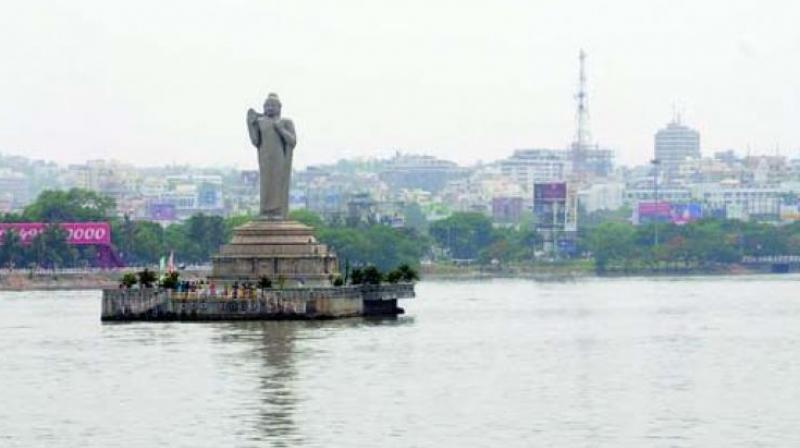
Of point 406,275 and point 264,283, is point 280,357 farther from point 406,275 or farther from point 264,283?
point 406,275

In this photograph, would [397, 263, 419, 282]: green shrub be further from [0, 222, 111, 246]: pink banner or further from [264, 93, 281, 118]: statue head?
[0, 222, 111, 246]: pink banner

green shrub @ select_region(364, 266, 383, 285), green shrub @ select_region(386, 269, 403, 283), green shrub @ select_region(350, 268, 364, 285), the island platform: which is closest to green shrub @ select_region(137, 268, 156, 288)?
the island platform

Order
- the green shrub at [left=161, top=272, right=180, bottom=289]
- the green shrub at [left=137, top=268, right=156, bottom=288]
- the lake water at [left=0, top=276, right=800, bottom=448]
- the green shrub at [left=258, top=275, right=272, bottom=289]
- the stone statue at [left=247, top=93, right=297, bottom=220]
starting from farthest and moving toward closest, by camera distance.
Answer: the stone statue at [left=247, top=93, right=297, bottom=220]
the green shrub at [left=137, top=268, right=156, bottom=288]
the green shrub at [left=161, top=272, right=180, bottom=289]
the green shrub at [left=258, top=275, right=272, bottom=289]
the lake water at [left=0, top=276, right=800, bottom=448]

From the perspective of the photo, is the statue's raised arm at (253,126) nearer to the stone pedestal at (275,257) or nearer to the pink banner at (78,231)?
the stone pedestal at (275,257)

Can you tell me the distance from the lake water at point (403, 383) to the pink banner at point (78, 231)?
76542mm

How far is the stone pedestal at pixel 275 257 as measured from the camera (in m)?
92.2

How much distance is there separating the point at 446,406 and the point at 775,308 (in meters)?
62.3

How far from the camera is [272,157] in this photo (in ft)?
314

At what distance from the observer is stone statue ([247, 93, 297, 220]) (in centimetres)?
9525

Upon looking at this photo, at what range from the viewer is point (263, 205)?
314 ft

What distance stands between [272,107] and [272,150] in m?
1.59

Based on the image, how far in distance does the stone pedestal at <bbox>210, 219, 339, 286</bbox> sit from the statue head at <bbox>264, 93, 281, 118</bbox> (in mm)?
4282

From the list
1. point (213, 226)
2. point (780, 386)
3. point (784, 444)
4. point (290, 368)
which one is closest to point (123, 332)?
point (290, 368)

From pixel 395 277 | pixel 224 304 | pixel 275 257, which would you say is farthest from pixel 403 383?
pixel 395 277
